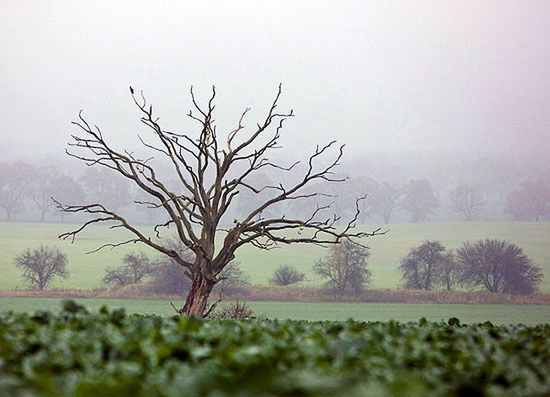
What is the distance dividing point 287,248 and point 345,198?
20.0 meters

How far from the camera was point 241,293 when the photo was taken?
46.2 meters

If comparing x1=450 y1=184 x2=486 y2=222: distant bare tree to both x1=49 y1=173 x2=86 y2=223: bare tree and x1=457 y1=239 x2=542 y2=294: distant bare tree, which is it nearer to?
x1=49 y1=173 x2=86 y2=223: bare tree

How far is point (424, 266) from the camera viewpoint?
52.7 m

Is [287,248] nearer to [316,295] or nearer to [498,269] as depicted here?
[498,269]

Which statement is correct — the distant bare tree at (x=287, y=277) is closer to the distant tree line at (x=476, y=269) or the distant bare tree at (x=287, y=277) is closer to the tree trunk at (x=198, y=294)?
the distant tree line at (x=476, y=269)

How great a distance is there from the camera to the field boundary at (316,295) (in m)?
44.2

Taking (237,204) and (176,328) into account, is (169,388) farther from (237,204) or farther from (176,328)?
(237,204)

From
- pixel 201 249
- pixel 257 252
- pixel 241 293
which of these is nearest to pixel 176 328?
pixel 201 249

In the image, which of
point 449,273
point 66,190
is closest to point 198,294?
point 449,273

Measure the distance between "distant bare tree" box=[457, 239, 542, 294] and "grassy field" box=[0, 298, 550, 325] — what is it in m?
3.69

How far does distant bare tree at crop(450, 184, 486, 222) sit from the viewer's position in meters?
102

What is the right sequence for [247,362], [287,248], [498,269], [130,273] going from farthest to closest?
[287,248], [130,273], [498,269], [247,362]

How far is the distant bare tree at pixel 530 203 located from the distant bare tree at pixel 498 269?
49.3 meters

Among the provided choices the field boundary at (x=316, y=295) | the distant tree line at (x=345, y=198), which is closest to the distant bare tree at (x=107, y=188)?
the distant tree line at (x=345, y=198)
